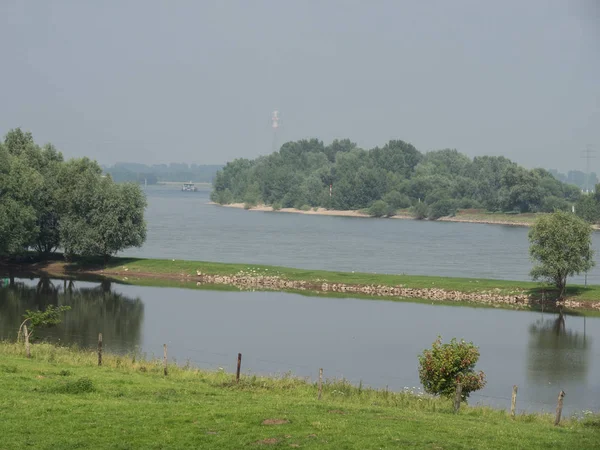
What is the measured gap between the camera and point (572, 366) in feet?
152

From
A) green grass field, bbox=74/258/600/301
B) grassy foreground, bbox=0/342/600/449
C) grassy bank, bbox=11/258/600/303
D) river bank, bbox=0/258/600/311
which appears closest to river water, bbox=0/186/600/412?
river bank, bbox=0/258/600/311

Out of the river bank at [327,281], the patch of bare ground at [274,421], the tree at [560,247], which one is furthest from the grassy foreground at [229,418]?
the river bank at [327,281]

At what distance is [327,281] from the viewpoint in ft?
244

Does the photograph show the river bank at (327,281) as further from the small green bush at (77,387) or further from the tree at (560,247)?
the small green bush at (77,387)

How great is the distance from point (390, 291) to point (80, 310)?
25.4 meters

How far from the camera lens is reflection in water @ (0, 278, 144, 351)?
162ft

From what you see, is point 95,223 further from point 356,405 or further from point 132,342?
point 356,405

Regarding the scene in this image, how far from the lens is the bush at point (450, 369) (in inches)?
1203

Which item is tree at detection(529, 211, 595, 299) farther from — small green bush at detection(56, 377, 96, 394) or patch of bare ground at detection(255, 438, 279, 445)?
patch of bare ground at detection(255, 438, 279, 445)

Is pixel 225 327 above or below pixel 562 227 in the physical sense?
below

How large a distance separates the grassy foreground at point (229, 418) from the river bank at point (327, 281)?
126 feet

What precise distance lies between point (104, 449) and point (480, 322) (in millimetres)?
42901

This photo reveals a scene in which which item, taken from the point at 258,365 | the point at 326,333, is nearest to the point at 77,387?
the point at 258,365

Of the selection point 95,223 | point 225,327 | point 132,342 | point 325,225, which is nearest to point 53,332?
point 132,342
